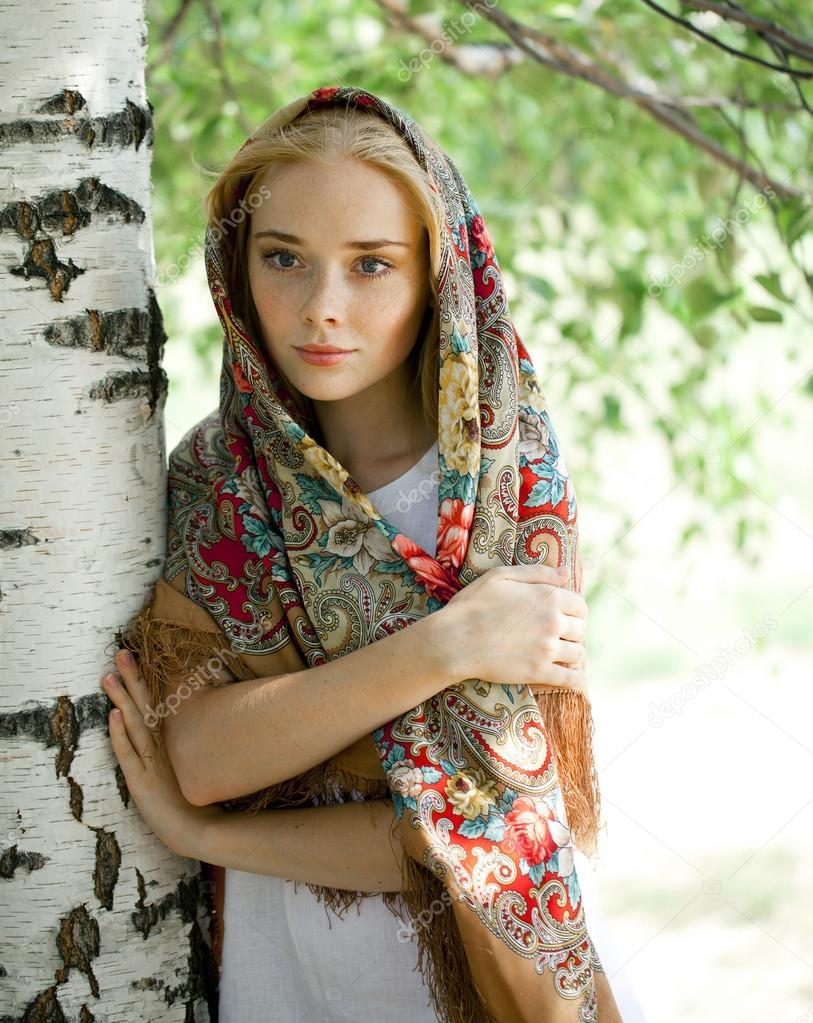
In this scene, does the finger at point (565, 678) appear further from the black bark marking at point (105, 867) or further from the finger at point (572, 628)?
the black bark marking at point (105, 867)

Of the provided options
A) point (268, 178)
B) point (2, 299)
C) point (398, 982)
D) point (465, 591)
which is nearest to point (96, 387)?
point (2, 299)

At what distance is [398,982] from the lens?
1.44m

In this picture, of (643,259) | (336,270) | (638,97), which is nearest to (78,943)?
(336,270)

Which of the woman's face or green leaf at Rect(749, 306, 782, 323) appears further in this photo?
green leaf at Rect(749, 306, 782, 323)

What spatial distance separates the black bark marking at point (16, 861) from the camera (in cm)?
131

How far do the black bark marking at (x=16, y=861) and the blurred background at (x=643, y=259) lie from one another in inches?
47.8

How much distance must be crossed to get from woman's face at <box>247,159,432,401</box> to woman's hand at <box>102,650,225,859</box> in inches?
17.5

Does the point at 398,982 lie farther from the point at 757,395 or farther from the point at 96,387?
the point at 757,395

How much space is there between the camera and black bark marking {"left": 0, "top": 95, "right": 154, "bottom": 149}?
1.27m

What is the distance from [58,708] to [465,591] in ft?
1.71

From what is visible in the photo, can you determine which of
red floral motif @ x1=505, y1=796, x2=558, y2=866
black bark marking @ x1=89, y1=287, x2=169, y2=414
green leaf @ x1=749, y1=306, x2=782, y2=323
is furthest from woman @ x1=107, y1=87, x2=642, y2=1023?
green leaf @ x1=749, y1=306, x2=782, y2=323

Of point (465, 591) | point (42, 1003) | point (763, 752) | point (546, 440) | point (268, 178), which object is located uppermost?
point (268, 178)

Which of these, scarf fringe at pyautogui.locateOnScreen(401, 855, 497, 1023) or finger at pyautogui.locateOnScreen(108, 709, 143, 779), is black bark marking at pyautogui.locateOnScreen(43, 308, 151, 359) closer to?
finger at pyautogui.locateOnScreen(108, 709, 143, 779)

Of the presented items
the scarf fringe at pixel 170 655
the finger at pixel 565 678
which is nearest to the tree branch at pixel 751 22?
the finger at pixel 565 678
